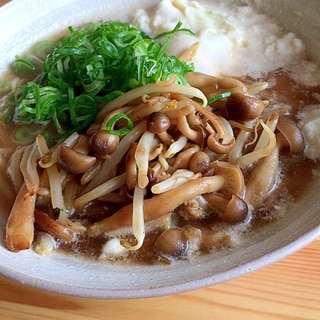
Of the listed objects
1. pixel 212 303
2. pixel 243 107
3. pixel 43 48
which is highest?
pixel 43 48

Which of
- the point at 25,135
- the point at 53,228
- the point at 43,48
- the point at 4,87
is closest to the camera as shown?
the point at 53,228

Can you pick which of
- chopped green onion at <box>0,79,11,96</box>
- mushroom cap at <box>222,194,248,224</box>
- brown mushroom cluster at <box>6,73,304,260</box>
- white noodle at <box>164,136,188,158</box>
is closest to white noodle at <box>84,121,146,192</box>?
brown mushroom cluster at <box>6,73,304,260</box>

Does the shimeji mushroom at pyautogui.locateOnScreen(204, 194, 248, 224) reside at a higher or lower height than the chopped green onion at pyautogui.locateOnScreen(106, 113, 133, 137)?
lower

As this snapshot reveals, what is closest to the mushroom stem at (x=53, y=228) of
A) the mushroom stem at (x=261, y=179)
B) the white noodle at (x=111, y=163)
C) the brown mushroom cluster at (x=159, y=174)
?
the brown mushroom cluster at (x=159, y=174)

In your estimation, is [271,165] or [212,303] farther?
[271,165]

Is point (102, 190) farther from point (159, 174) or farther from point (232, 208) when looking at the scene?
point (232, 208)

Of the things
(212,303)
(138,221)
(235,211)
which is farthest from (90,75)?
(212,303)

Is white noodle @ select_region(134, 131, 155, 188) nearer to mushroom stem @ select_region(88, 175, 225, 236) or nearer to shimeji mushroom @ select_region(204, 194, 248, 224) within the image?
mushroom stem @ select_region(88, 175, 225, 236)

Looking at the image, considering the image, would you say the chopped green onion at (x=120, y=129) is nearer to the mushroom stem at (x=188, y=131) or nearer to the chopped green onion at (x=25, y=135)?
the mushroom stem at (x=188, y=131)

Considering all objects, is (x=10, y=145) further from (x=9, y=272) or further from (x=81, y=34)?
(x=9, y=272)
